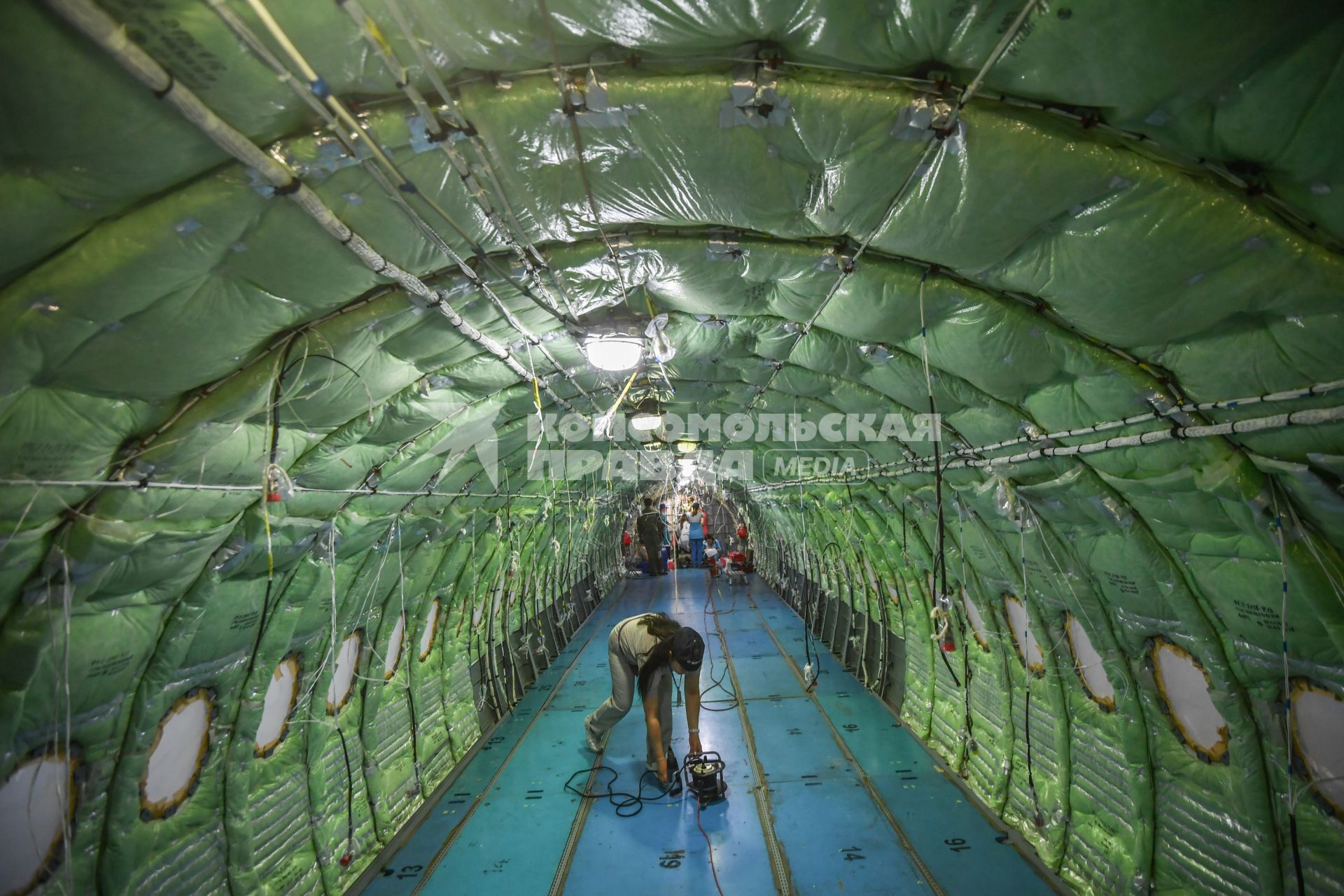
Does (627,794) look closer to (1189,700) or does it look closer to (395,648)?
(395,648)

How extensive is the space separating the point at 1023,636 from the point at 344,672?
7527 mm

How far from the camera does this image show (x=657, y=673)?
24.3 ft

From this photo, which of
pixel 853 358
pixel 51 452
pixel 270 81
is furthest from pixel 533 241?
pixel 853 358

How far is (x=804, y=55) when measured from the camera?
198 centimetres

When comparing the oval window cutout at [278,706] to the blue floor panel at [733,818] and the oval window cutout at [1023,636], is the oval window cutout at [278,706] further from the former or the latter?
the oval window cutout at [1023,636]

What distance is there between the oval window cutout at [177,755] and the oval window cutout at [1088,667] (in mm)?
7404

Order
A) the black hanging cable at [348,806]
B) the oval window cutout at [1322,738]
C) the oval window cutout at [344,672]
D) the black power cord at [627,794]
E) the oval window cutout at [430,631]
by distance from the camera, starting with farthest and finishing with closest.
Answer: the oval window cutout at [430,631], the black power cord at [627,794], the oval window cutout at [344,672], the black hanging cable at [348,806], the oval window cutout at [1322,738]

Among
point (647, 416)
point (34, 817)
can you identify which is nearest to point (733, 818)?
point (647, 416)

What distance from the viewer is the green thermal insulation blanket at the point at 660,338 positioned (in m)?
1.77

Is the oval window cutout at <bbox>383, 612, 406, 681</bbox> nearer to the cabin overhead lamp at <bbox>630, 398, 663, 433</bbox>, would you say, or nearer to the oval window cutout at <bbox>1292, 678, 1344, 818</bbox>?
the cabin overhead lamp at <bbox>630, 398, 663, 433</bbox>

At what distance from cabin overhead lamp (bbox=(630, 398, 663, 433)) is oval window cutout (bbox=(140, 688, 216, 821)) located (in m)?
4.12

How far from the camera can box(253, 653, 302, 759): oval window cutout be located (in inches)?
208

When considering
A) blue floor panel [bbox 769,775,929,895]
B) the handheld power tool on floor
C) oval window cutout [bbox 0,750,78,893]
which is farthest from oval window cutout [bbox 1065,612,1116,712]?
oval window cutout [bbox 0,750,78,893]

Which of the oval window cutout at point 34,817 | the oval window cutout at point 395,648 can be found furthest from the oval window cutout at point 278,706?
the oval window cutout at point 395,648
